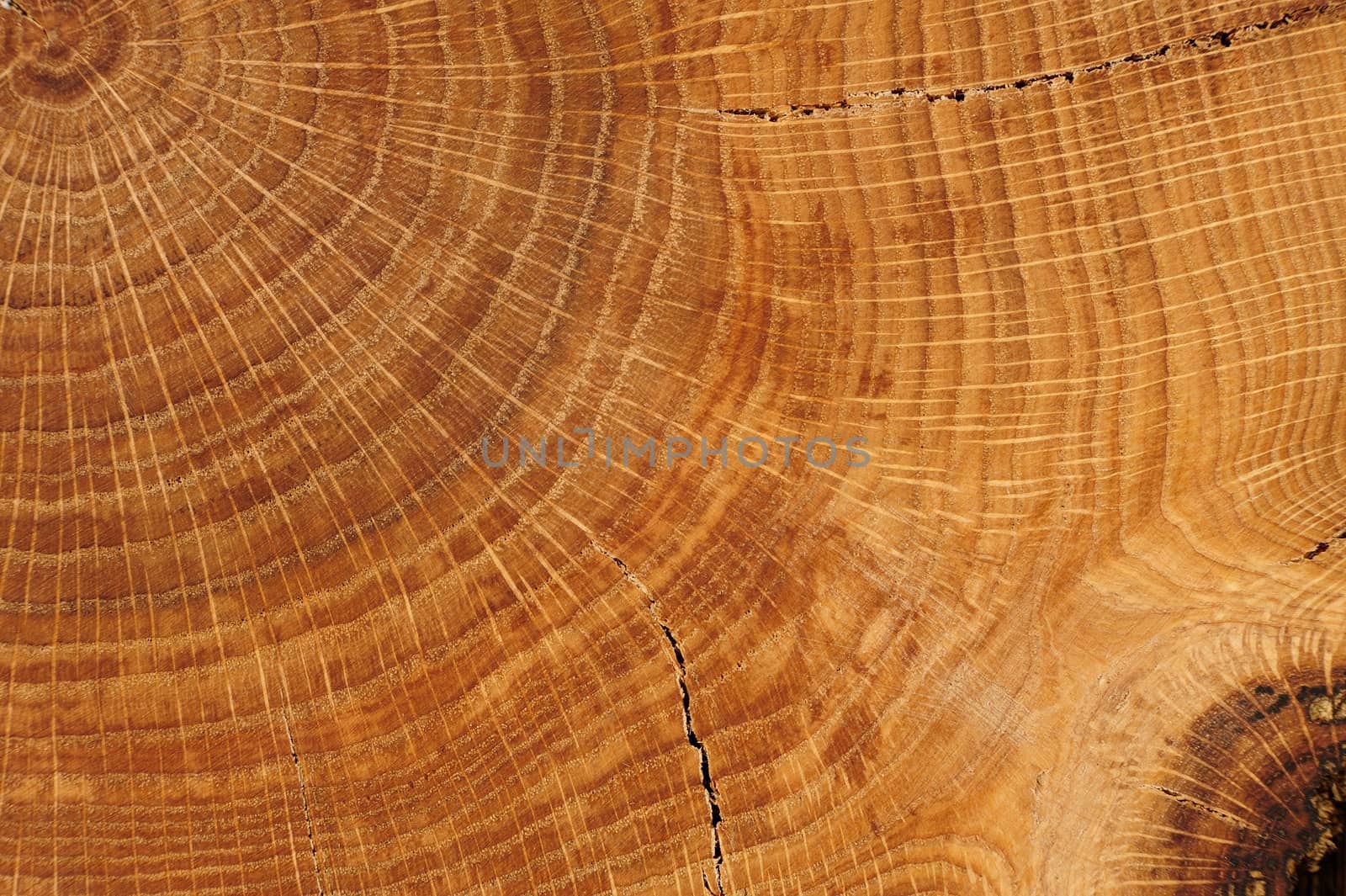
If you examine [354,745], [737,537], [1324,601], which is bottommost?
[354,745]

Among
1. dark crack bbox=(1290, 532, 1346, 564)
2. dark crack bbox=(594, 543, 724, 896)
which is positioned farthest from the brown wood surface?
dark crack bbox=(1290, 532, 1346, 564)

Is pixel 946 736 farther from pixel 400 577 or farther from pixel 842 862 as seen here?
→ pixel 400 577

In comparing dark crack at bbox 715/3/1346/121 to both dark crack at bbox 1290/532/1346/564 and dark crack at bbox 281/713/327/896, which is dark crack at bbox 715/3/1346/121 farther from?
dark crack at bbox 281/713/327/896

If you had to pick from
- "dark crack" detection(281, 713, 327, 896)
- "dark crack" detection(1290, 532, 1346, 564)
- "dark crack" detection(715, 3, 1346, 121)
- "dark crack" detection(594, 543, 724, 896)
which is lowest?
"dark crack" detection(281, 713, 327, 896)

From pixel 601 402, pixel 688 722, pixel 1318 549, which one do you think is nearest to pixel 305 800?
pixel 688 722

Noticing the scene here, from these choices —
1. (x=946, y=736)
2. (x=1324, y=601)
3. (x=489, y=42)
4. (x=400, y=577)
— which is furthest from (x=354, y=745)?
(x=1324, y=601)

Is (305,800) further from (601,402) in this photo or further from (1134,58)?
(1134,58)

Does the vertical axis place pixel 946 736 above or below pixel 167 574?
above
